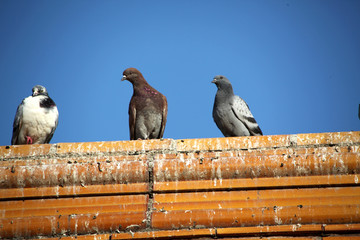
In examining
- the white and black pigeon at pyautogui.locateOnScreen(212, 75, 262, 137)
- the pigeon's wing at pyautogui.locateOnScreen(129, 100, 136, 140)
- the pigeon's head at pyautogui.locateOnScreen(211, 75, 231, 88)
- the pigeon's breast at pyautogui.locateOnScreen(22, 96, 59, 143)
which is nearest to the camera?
the pigeon's breast at pyautogui.locateOnScreen(22, 96, 59, 143)

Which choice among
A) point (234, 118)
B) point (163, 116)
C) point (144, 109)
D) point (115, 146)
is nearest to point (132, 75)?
point (144, 109)

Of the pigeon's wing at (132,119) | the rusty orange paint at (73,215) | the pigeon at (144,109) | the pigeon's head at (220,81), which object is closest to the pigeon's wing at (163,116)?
the pigeon at (144,109)

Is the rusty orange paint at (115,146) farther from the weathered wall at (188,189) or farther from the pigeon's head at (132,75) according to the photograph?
the pigeon's head at (132,75)

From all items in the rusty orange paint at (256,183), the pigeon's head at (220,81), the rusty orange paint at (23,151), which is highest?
the pigeon's head at (220,81)

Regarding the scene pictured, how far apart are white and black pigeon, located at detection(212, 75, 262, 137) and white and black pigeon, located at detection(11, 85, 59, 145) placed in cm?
201

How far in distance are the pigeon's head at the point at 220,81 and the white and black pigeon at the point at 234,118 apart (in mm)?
288

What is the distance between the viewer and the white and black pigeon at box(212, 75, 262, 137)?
591 cm

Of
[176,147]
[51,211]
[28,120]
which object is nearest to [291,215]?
[176,147]

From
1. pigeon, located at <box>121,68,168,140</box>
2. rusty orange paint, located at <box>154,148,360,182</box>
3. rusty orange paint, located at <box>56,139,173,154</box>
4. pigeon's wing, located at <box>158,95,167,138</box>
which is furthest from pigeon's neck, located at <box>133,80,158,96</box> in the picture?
rusty orange paint, located at <box>154,148,360,182</box>

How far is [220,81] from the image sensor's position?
640cm

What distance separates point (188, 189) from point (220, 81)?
3.60m

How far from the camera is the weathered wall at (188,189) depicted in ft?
9.09

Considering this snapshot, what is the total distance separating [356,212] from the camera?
2.74 metres

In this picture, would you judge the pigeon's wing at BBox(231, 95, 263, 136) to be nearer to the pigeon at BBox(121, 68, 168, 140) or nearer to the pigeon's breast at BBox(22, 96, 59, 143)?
the pigeon at BBox(121, 68, 168, 140)
